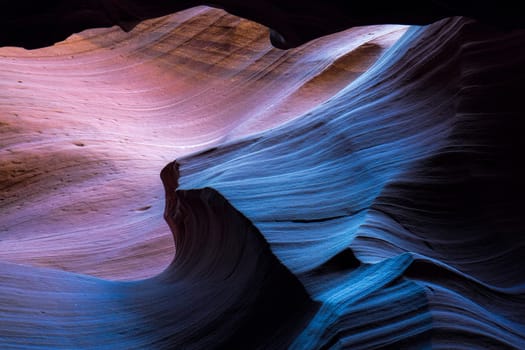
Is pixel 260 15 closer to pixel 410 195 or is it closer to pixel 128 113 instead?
pixel 410 195

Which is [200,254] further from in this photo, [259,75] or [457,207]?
[259,75]

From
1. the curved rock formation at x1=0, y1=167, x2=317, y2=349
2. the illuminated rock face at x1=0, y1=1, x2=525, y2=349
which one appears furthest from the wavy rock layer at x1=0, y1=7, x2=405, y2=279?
the curved rock formation at x1=0, y1=167, x2=317, y2=349

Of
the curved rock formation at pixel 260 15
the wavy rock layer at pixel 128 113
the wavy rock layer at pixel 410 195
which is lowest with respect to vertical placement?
the wavy rock layer at pixel 128 113

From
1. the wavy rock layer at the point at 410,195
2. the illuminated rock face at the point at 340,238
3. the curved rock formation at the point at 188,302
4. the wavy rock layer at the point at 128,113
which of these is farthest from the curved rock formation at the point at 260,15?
the wavy rock layer at the point at 128,113

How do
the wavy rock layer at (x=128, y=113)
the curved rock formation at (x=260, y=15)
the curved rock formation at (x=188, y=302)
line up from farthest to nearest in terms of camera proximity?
the wavy rock layer at (x=128, y=113)
the curved rock formation at (x=188, y=302)
the curved rock formation at (x=260, y=15)

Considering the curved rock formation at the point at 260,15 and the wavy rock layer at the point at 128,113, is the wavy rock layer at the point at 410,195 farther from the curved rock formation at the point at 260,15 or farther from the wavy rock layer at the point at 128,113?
the wavy rock layer at the point at 128,113

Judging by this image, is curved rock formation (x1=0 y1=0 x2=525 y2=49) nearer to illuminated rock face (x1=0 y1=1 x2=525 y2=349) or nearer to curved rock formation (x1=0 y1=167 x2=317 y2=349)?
illuminated rock face (x1=0 y1=1 x2=525 y2=349)

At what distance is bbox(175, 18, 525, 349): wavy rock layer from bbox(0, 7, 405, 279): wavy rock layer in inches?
74.8

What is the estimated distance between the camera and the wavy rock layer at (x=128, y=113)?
545 cm

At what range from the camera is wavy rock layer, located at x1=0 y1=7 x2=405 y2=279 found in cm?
545

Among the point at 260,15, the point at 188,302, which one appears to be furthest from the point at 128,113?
the point at 260,15

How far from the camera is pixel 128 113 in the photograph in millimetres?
7652

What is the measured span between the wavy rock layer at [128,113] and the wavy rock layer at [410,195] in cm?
190

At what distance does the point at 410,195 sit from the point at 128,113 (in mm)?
5305
